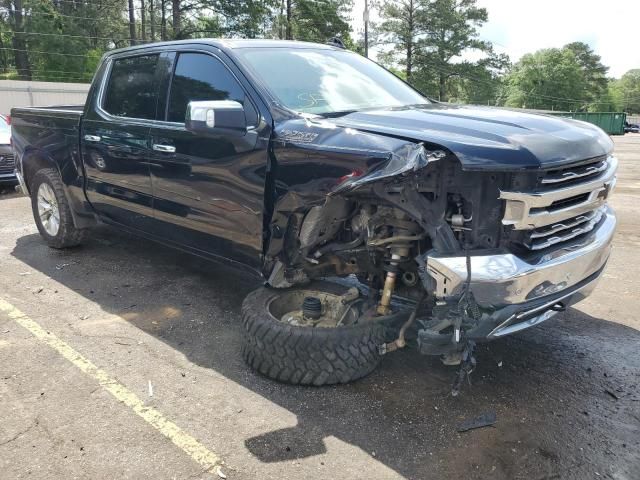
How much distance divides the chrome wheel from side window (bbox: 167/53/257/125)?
93.0 inches

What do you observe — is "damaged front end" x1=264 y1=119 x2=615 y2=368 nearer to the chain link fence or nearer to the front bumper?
the front bumper

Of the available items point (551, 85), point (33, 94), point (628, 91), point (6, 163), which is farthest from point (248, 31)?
point (628, 91)

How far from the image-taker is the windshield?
3775 millimetres

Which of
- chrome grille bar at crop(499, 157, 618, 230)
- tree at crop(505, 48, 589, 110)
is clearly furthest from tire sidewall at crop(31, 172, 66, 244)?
tree at crop(505, 48, 589, 110)

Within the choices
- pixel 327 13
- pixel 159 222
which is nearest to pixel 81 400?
pixel 159 222

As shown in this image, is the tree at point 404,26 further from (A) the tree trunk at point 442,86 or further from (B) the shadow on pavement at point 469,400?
(B) the shadow on pavement at point 469,400

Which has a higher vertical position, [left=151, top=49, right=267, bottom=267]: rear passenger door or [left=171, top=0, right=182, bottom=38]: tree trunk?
[left=171, top=0, right=182, bottom=38]: tree trunk

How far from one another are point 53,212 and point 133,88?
206 centimetres

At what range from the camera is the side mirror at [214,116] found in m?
3.39

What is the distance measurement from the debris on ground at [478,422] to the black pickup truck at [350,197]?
1.11ft

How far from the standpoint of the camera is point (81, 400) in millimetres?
3291

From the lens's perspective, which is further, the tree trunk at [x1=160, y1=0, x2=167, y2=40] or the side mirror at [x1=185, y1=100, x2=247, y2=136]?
the tree trunk at [x1=160, y1=0, x2=167, y2=40]

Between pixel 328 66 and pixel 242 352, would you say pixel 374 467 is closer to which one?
pixel 242 352

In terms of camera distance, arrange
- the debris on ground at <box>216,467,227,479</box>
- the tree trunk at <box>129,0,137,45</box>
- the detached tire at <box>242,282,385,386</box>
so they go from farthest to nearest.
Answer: the tree trunk at <box>129,0,137,45</box> → the detached tire at <box>242,282,385,386</box> → the debris on ground at <box>216,467,227,479</box>
